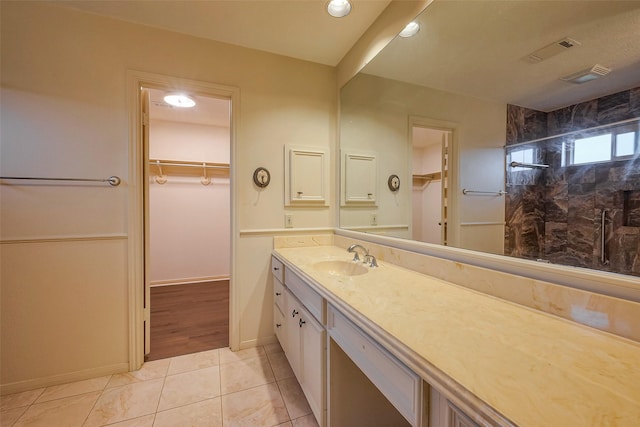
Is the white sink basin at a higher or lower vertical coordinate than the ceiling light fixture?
lower

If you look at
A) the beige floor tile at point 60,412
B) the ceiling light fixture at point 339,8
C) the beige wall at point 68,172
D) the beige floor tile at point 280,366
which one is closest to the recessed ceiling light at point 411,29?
the ceiling light fixture at point 339,8

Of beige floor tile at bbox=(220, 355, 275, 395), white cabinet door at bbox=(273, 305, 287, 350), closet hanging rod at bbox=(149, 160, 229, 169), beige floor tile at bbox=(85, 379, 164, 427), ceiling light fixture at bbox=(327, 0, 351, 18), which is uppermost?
ceiling light fixture at bbox=(327, 0, 351, 18)

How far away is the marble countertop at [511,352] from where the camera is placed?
1.50 ft

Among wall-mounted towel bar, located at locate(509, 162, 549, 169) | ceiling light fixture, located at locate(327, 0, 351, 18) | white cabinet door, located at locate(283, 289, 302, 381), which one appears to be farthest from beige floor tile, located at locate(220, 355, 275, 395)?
ceiling light fixture, located at locate(327, 0, 351, 18)

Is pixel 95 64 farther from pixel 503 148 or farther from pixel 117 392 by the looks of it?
pixel 503 148

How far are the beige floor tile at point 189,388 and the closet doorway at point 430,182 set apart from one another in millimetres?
1676

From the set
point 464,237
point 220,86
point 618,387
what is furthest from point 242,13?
point 618,387

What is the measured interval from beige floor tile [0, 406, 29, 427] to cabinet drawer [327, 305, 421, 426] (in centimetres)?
193

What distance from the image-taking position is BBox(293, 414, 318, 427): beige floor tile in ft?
4.51

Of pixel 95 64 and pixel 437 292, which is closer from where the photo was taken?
pixel 437 292

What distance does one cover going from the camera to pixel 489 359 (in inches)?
23.4

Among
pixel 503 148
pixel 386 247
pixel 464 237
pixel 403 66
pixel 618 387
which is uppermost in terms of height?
pixel 403 66

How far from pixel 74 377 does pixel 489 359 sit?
8.20 feet

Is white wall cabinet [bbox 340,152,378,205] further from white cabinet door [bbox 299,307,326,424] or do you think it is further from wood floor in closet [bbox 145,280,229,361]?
wood floor in closet [bbox 145,280,229,361]
